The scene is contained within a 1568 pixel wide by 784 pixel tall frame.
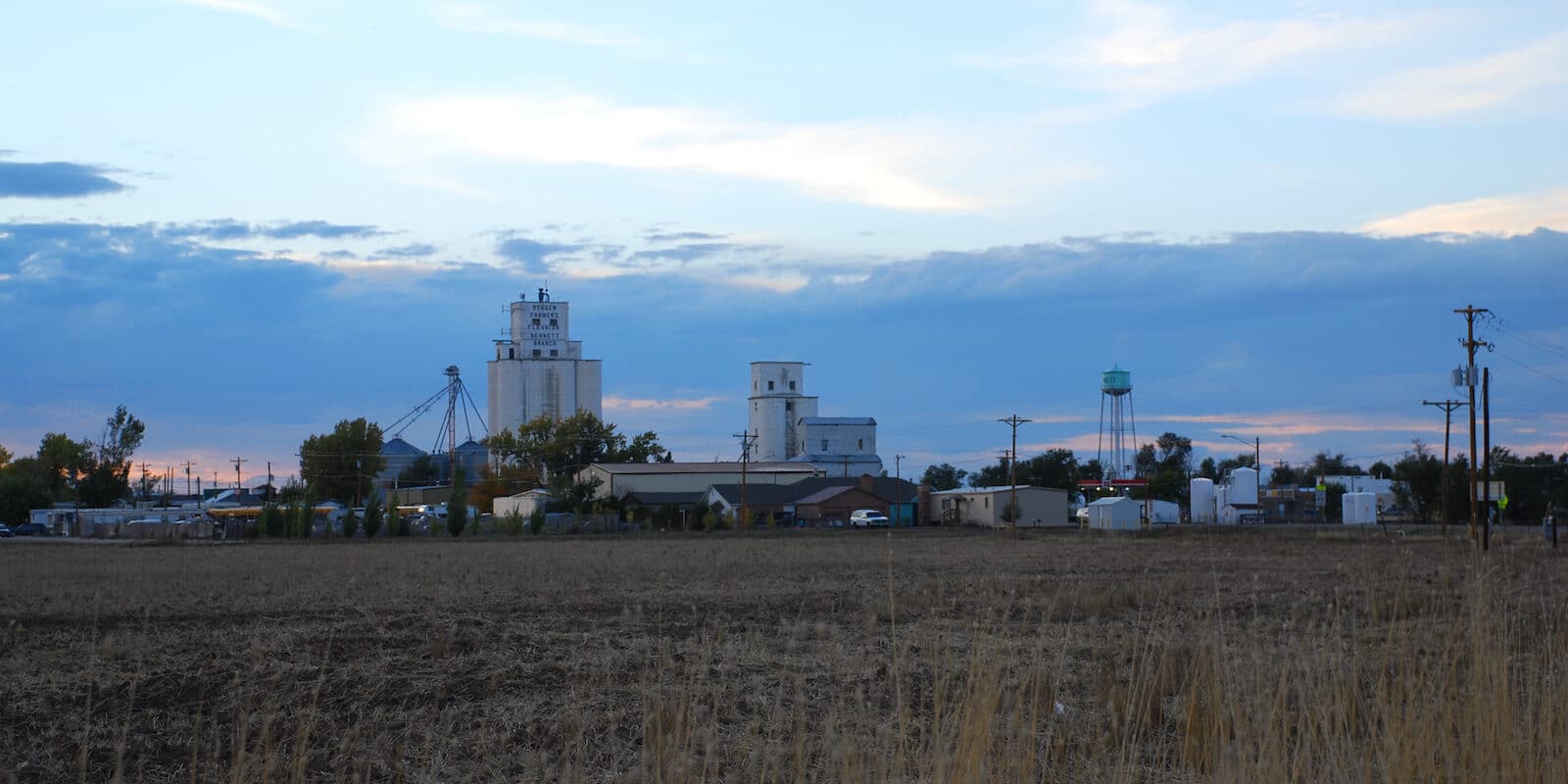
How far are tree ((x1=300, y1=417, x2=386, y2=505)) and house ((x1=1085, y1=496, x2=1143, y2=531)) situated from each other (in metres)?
77.8

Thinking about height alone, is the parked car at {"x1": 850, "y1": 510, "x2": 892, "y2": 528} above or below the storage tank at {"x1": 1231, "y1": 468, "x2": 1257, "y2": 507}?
below

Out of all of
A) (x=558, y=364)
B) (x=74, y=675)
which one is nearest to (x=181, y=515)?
(x=558, y=364)

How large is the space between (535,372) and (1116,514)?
266 ft

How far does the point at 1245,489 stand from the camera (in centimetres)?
10831

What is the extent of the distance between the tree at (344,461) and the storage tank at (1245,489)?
8021cm

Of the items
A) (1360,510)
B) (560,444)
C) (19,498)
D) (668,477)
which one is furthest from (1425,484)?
(19,498)

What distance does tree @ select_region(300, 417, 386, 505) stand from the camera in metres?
131

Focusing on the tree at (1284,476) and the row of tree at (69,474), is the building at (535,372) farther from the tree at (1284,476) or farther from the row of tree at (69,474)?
the tree at (1284,476)

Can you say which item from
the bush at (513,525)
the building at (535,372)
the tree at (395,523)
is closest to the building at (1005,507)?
the bush at (513,525)

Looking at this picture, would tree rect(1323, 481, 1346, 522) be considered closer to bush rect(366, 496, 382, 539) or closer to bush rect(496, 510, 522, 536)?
bush rect(496, 510, 522, 536)

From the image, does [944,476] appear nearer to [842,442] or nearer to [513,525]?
[842,442]

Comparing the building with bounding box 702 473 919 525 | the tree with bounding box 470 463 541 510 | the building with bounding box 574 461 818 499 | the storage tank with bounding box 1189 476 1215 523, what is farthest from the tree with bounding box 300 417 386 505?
the storage tank with bounding box 1189 476 1215 523

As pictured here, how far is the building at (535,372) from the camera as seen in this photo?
14338 cm

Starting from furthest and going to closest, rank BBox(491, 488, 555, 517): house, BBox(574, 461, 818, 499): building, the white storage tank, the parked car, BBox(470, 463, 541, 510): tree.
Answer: BBox(470, 463, 541, 510): tree
BBox(574, 461, 818, 499): building
BBox(491, 488, 555, 517): house
the white storage tank
the parked car
